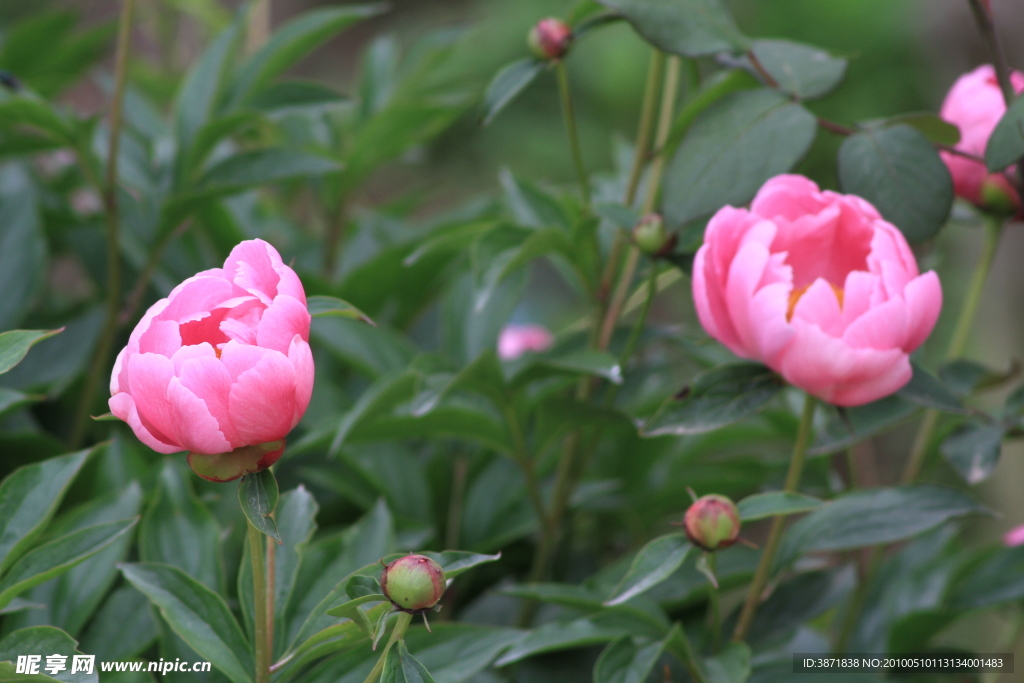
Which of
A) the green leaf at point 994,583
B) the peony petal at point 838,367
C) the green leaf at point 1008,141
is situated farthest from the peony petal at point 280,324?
the green leaf at point 994,583

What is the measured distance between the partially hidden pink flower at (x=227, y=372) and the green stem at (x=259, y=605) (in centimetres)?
3

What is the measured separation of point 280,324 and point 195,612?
0.16 m

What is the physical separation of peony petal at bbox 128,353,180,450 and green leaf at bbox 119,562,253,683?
111 millimetres

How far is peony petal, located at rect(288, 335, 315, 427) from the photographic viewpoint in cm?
33

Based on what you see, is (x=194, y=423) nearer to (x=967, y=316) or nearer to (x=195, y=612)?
(x=195, y=612)

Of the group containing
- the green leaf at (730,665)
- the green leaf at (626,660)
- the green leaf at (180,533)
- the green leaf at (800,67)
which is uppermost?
the green leaf at (800,67)

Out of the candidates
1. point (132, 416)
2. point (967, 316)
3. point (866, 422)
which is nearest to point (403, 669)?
point (132, 416)

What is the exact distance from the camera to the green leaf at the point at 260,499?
324 mm

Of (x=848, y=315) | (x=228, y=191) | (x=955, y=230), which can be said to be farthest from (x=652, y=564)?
(x=955, y=230)

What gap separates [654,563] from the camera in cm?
39

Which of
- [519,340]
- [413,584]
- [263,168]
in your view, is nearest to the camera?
[413,584]

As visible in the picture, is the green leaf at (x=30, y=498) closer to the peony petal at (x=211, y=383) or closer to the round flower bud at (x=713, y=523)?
the peony petal at (x=211, y=383)

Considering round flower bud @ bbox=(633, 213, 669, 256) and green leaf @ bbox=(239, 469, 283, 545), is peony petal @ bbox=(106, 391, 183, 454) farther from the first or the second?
round flower bud @ bbox=(633, 213, 669, 256)

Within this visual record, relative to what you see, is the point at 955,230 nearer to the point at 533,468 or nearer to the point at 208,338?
the point at 533,468
